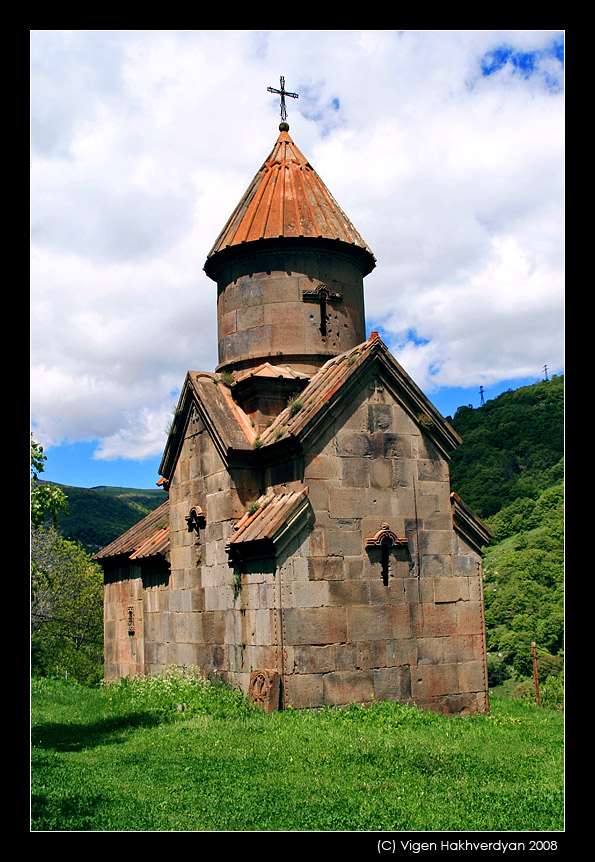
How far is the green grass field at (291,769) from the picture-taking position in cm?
570

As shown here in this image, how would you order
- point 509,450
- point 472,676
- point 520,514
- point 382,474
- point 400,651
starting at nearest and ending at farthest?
point 400,651 < point 382,474 < point 472,676 < point 520,514 < point 509,450

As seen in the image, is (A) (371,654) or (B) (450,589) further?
(B) (450,589)

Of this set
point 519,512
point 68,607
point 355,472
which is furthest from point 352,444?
point 519,512

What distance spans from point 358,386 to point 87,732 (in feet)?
19.2

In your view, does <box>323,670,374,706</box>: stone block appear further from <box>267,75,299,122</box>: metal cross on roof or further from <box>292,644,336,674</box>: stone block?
<box>267,75,299,122</box>: metal cross on roof

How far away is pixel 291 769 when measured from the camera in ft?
23.2

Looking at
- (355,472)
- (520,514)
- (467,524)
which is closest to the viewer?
(355,472)

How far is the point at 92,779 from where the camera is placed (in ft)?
23.5

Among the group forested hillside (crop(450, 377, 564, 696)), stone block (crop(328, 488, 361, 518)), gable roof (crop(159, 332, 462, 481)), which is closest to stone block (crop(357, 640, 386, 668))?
stone block (crop(328, 488, 361, 518))

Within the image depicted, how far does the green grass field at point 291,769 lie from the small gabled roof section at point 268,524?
6.42 ft

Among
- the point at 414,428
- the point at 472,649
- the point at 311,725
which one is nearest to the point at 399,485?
the point at 414,428

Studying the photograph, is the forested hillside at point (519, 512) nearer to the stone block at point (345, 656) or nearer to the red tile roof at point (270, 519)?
the stone block at point (345, 656)

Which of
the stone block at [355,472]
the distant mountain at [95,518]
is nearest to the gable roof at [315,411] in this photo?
the stone block at [355,472]

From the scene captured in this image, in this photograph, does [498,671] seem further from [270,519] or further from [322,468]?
[270,519]
